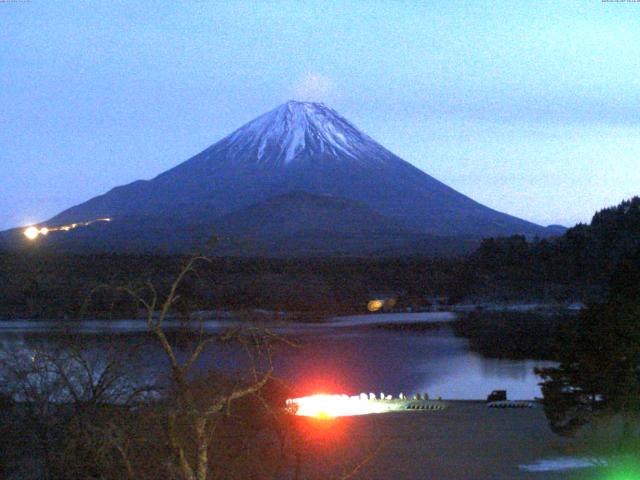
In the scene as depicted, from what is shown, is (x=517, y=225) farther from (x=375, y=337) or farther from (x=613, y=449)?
(x=613, y=449)

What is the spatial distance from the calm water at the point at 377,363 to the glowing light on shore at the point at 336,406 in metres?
0.55

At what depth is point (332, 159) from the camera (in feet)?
294

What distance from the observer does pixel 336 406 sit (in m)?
15.6

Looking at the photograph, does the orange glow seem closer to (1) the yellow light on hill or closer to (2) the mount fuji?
(2) the mount fuji

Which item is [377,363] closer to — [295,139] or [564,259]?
[564,259]

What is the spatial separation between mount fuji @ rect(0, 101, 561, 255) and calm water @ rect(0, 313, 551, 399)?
31757 mm

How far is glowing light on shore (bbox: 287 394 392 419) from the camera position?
14391 millimetres

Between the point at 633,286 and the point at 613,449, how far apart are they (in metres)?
1.93

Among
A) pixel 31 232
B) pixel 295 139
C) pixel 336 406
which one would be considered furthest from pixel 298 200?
pixel 31 232

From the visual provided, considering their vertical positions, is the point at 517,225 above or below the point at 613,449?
above

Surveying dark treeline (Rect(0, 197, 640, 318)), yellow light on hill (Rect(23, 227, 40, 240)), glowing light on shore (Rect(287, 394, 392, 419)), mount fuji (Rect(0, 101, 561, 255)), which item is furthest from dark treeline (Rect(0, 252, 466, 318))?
yellow light on hill (Rect(23, 227, 40, 240))

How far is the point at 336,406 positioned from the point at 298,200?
64065 mm

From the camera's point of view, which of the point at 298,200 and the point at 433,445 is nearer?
the point at 433,445

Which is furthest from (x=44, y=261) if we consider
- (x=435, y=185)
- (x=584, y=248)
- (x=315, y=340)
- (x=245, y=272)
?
(x=435, y=185)
